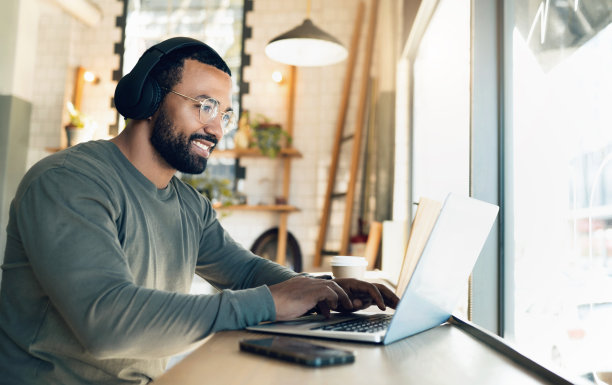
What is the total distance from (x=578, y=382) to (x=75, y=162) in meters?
1.10

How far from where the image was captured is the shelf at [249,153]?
4984 mm

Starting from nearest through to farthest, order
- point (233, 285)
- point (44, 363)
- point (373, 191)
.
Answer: point (44, 363) < point (233, 285) < point (373, 191)

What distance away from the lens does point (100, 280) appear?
3.19ft

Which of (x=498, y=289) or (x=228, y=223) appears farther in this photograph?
(x=228, y=223)

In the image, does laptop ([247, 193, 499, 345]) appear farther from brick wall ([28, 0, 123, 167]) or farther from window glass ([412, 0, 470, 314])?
brick wall ([28, 0, 123, 167])

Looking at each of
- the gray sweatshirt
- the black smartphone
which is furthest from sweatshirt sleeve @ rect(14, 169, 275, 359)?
the black smartphone

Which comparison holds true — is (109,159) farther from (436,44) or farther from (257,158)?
(257,158)

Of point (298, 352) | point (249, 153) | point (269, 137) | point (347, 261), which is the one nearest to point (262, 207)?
point (249, 153)

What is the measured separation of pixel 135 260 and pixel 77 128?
14.1ft

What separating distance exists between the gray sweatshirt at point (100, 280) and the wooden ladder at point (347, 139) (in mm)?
3329

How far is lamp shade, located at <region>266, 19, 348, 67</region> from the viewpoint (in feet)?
11.0

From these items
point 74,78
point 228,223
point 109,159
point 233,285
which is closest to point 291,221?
point 228,223

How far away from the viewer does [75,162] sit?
1.18m

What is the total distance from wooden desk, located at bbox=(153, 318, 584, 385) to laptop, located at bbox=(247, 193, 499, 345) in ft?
0.12
